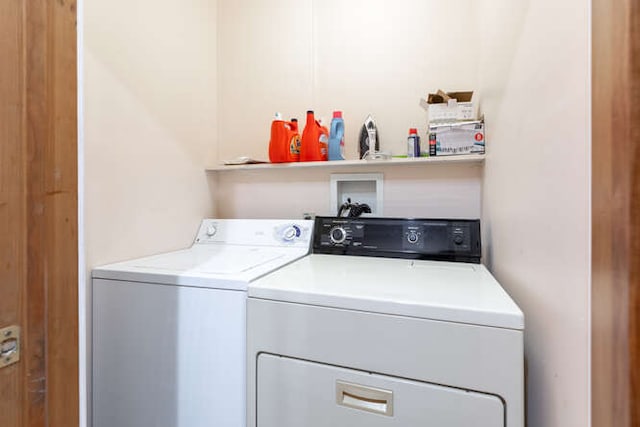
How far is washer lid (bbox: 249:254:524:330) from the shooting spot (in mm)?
774

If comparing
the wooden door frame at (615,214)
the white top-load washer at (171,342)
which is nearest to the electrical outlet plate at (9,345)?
the white top-load washer at (171,342)

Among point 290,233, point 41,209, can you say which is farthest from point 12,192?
point 290,233

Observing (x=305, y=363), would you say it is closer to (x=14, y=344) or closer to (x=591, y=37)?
(x=14, y=344)

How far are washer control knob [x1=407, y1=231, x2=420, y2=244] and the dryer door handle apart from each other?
749mm

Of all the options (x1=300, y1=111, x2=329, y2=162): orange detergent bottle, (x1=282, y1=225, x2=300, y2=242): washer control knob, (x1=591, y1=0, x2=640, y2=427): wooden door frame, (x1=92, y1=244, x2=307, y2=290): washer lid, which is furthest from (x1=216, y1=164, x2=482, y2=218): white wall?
(x1=591, y1=0, x2=640, y2=427): wooden door frame

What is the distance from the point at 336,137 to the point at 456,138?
609 millimetres

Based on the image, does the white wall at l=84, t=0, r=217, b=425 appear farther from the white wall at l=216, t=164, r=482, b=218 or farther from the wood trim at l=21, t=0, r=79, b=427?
the wood trim at l=21, t=0, r=79, b=427

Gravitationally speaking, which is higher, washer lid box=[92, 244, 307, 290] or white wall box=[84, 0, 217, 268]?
white wall box=[84, 0, 217, 268]

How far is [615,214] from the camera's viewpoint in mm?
443

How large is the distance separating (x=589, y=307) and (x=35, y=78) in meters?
1.02

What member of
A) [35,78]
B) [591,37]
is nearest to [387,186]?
[591,37]

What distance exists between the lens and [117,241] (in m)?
1.35

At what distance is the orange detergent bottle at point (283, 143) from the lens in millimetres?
1775

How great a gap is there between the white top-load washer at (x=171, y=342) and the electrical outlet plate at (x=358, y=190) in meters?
0.63
